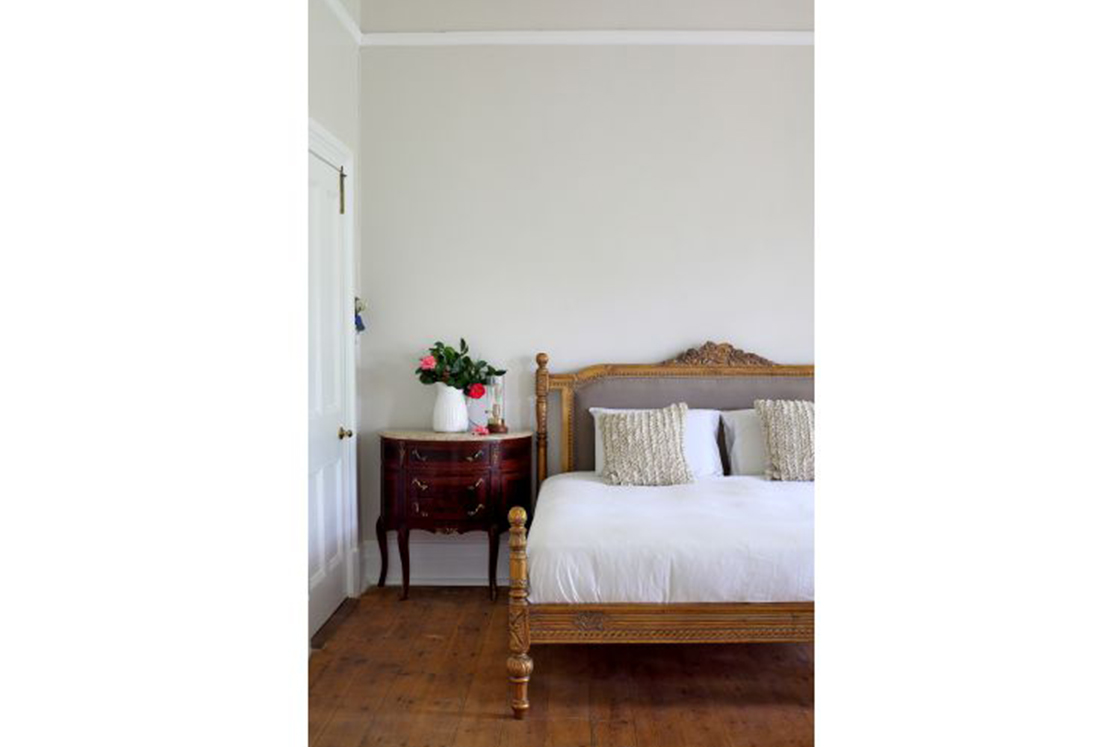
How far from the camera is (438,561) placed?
495 centimetres

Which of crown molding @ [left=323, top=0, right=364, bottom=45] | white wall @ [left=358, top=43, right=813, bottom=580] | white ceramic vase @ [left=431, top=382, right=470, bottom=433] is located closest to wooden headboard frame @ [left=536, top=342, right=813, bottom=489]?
white wall @ [left=358, top=43, right=813, bottom=580]

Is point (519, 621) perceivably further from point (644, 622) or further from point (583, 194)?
point (583, 194)

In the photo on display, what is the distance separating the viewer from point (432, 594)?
477 centimetres

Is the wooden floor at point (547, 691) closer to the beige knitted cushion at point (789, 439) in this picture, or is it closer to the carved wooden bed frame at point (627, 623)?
the carved wooden bed frame at point (627, 623)

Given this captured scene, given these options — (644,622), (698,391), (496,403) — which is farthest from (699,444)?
(644,622)

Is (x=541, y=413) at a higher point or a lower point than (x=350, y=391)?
lower

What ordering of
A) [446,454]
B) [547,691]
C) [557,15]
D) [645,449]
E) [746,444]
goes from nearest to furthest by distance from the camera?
[547,691] → [645,449] → [446,454] → [746,444] → [557,15]

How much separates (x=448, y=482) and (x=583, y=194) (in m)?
1.66

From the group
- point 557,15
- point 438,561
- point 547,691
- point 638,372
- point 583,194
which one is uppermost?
point 557,15

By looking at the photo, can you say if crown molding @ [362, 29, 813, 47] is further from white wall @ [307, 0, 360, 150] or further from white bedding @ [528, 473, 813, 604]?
white bedding @ [528, 473, 813, 604]

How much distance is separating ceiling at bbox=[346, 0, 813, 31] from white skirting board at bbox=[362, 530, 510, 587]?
269cm
